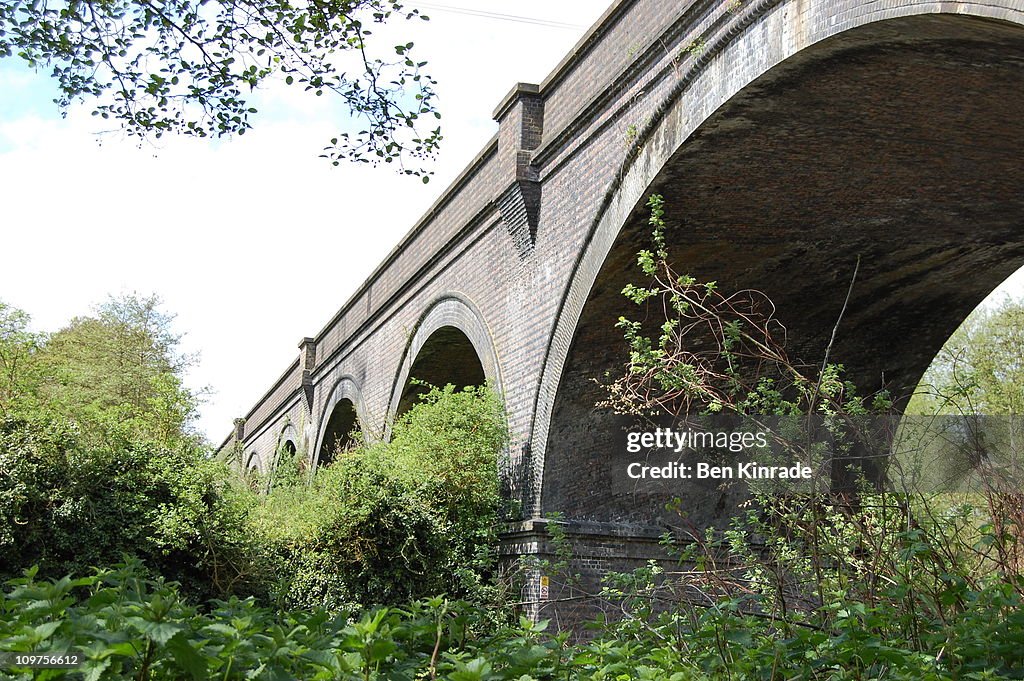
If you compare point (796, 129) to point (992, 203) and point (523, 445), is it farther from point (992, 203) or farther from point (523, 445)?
point (523, 445)

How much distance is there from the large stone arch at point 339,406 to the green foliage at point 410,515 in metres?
4.78

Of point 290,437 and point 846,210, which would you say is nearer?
point 846,210

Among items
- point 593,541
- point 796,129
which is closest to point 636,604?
point 796,129

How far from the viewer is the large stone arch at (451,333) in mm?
10852

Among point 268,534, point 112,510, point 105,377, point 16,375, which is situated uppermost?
point 105,377

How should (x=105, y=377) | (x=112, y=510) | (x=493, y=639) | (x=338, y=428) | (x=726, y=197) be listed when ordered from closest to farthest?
(x=493, y=639)
(x=726, y=197)
(x=112, y=510)
(x=338, y=428)
(x=105, y=377)

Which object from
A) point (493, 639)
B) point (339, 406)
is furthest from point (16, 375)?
point (493, 639)

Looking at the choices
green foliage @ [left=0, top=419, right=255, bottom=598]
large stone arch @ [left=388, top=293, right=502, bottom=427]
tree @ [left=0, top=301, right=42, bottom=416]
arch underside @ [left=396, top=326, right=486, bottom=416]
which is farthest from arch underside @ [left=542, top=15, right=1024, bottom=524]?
tree @ [left=0, top=301, right=42, bottom=416]

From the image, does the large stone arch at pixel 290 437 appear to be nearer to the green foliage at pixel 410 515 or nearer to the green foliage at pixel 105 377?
A: the green foliage at pixel 105 377

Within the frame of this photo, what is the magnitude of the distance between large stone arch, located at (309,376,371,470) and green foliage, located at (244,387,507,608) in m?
4.78

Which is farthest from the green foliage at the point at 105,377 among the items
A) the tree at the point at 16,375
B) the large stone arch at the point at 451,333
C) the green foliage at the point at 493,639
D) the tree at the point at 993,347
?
the tree at the point at 993,347

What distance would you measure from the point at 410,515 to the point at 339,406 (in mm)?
8949

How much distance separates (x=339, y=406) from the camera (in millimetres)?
18297

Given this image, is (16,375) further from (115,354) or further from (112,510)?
(115,354)
